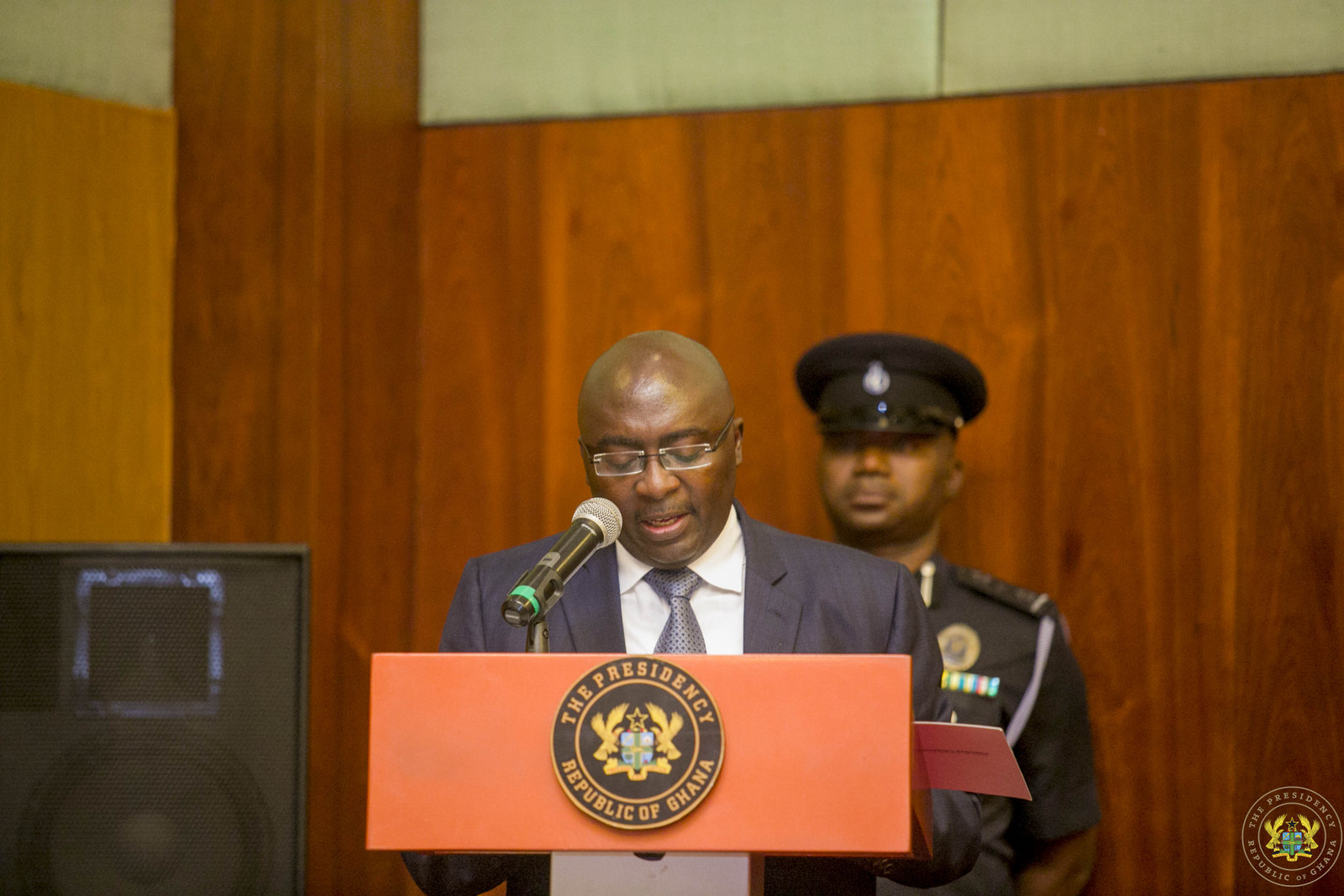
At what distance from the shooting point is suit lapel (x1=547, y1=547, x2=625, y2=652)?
1715 mm

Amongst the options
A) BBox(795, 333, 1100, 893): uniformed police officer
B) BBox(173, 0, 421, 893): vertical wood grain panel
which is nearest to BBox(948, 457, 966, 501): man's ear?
BBox(795, 333, 1100, 893): uniformed police officer

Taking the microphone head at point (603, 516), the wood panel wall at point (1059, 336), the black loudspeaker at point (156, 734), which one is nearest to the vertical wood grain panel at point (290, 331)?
the wood panel wall at point (1059, 336)

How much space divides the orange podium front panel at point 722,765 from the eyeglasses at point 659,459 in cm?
53

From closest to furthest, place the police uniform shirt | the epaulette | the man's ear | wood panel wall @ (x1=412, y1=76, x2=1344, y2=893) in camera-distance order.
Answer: the police uniform shirt < the epaulette < the man's ear < wood panel wall @ (x1=412, y1=76, x2=1344, y2=893)

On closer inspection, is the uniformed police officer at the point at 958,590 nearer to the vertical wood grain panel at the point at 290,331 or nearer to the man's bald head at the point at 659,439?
the man's bald head at the point at 659,439

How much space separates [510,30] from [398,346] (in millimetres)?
921

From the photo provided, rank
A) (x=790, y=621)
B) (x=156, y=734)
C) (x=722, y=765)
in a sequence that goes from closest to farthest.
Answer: (x=722, y=765) → (x=156, y=734) → (x=790, y=621)

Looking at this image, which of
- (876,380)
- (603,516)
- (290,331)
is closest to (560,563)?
(603,516)

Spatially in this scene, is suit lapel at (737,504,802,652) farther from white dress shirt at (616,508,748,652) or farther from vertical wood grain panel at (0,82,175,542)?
vertical wood grain panel at (0,82,175,542)

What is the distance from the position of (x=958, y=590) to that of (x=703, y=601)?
45.0 inches

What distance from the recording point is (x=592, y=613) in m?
1.74

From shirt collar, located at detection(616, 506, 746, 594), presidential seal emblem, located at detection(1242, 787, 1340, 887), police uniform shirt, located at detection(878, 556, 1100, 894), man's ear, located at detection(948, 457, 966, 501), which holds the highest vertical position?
man's ear, located at detection(948, 457, 966, 501)

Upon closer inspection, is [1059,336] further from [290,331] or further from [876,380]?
[290,331]

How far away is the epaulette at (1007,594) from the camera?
2.68 meters
